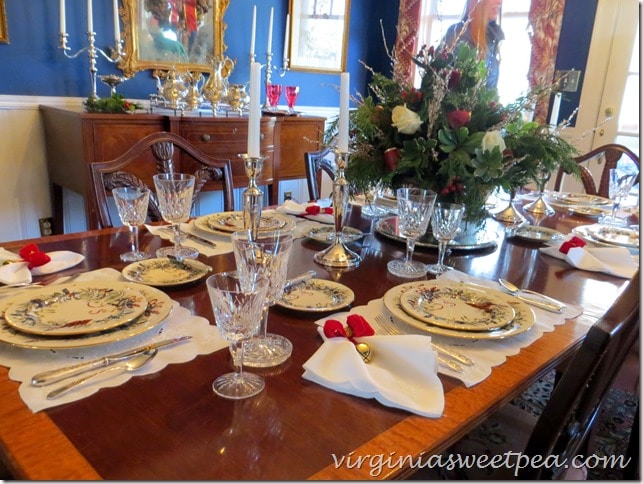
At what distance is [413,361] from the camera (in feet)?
2.36

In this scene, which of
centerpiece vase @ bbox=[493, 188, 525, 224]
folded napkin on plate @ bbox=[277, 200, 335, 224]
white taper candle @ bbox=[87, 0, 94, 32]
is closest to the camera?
folded napkin on plate @ bbox=[277, 200, 335, 224]

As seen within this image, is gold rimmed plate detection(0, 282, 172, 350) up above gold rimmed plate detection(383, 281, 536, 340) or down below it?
below

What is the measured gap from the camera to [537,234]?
1565 mm

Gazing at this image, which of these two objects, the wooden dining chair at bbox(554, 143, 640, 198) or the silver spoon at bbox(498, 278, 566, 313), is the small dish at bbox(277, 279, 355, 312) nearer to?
the silver spoon at bbox(498, 278, 566, 313)

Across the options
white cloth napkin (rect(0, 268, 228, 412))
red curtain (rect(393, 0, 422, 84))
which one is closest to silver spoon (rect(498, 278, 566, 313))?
white cloth napkin (rect(0, 268, 228, 412))

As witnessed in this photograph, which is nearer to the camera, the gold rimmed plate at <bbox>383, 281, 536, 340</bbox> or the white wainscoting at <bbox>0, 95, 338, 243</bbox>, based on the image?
the gold rimmed plate at <bbox>383, 281, 536, 340</bbox>

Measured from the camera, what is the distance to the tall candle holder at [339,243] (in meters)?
1.21

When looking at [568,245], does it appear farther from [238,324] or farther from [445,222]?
[238,324]

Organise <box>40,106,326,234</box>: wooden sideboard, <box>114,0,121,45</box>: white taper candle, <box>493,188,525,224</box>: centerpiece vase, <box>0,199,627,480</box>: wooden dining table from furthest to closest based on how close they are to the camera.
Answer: <box>114,0,121,45</box>: white taper candle < <box>40,106,326,234</box>: wooden sideboard < <box>493,188,525,224</box>: centerpiece vase < <box>0,199,627,480</box>: wooden dining table

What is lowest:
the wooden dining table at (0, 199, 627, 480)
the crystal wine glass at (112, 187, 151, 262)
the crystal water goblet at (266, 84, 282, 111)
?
the wooden dining table at (0, 199, 627, 480)

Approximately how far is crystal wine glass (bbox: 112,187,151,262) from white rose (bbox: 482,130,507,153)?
0.82 meters

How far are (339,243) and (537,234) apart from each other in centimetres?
68

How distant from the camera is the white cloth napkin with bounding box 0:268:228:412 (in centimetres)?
65

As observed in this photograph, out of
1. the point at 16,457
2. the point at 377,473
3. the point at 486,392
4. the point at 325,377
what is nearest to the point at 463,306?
the point at 486,392
